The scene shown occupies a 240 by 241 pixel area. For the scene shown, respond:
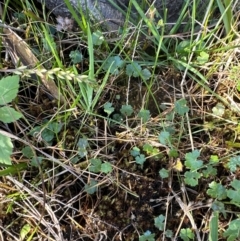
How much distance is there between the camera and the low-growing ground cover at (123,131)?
1.59m

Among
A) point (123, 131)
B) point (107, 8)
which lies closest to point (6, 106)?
point (123, 131)

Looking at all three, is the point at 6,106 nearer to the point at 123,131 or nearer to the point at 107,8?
the point at 123,131

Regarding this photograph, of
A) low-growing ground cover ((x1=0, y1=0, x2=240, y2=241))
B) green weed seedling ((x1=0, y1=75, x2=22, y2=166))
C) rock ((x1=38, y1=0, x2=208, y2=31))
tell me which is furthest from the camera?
rock ((x1=38, y1=0, x2=208, y2=31))

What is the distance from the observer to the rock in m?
1.77

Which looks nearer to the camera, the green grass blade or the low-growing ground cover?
the green grass blade

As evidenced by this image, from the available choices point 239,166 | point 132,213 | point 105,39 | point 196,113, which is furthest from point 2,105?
point 239,166

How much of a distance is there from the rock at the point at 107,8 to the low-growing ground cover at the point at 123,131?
1.9 inches

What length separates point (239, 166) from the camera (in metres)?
1.65

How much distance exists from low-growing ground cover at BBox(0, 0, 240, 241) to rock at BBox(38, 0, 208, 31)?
5 cm

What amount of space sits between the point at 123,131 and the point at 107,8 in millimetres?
473

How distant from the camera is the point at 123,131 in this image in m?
1.69

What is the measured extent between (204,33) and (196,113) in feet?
0.96

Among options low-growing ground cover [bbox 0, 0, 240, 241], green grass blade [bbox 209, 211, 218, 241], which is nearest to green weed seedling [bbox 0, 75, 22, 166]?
low-growing ground cover [bbox 0, 0, 240, 241]

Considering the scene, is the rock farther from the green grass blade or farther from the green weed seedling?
the green grass blade
